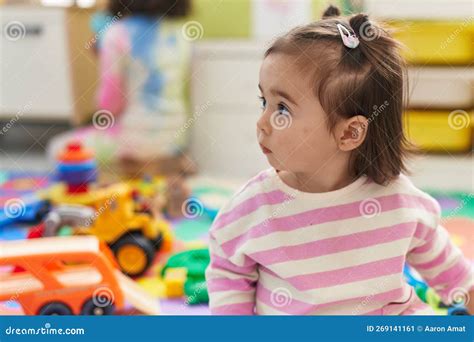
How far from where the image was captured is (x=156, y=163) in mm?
1722

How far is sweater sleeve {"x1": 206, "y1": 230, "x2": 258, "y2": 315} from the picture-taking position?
2.45 ft

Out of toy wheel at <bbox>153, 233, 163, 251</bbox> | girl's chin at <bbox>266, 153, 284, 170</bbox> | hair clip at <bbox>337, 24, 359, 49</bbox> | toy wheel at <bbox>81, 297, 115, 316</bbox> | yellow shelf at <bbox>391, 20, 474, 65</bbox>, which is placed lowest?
toy wheel at <bbox>81, 297, 115, 316</bbox>

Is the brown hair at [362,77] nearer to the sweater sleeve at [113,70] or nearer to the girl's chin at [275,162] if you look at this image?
the girl's chin at [275,162]

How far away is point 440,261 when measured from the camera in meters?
0.78

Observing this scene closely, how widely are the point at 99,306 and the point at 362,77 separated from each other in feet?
Result: 1.67

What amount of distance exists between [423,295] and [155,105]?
96cm

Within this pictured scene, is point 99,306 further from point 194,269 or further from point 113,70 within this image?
point 113,70

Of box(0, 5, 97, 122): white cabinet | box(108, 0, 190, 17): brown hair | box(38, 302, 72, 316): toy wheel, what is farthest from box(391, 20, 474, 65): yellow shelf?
box(0, 5, 97, 122): white cabinet

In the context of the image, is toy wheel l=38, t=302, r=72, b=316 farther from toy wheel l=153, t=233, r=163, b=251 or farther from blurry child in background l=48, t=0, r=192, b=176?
blurry child in background l=48, t=0, r=192, b=176

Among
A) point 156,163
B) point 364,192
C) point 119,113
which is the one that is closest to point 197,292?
point 364,192

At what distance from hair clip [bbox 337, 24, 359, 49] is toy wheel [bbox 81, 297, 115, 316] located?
514mm

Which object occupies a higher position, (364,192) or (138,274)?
(364,192)

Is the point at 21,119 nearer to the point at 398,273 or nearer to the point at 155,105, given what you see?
the point at 155,105

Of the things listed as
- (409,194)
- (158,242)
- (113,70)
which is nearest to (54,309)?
(158,242)
